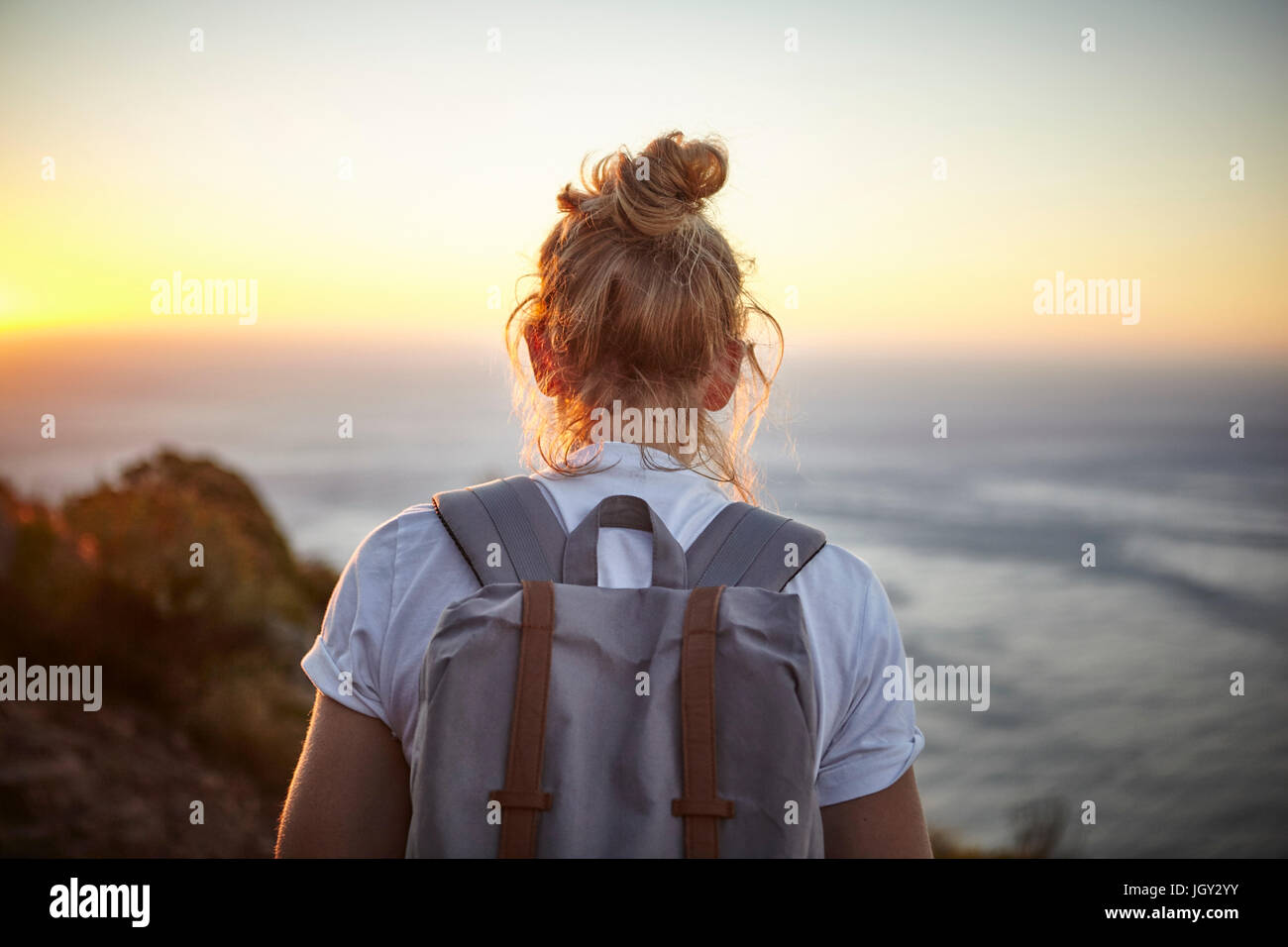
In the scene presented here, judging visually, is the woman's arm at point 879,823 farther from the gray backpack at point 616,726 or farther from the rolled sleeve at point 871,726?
the gray backpack at point 616,726

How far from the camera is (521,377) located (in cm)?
170

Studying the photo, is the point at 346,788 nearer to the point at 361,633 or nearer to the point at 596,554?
the point at 361,633

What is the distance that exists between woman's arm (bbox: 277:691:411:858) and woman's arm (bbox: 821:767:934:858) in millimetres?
597

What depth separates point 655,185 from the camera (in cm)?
142

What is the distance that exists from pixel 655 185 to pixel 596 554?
585 millimetres

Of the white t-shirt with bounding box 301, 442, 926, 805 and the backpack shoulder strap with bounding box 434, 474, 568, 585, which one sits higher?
the backpack shoulder strap with bounding box 434, 474, 568, 585

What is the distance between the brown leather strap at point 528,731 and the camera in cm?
108

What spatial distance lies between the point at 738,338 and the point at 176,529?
5.30 m

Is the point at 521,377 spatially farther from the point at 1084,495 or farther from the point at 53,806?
the point at 1084,495

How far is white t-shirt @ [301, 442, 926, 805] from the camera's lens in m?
1.22

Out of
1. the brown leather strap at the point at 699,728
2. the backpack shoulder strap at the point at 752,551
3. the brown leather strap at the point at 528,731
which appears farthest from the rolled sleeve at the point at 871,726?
the brown leather strap at the point at 528,731

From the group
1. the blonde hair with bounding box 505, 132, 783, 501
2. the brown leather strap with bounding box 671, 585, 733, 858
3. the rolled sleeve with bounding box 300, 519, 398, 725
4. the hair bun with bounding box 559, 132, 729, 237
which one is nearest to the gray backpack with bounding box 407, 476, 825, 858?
the brown leather strap with bounding box 671, 585, 733, 858

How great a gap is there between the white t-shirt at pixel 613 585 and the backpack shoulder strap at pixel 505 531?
0.03 meters

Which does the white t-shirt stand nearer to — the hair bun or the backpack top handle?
the backpack top handle
